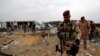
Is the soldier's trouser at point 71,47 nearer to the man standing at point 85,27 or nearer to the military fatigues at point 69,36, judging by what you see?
the military fatigues at point 69,36

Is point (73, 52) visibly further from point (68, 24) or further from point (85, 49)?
point (85, 49)

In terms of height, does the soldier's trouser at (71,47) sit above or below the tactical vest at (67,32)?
below

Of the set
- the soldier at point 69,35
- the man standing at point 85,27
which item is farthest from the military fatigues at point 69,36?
the man standing at point 85,27

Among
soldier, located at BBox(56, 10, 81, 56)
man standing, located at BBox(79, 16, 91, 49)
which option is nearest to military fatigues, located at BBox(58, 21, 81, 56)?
soldier, located at BBox(56, 10, 81, 56)

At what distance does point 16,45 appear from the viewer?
28.4m

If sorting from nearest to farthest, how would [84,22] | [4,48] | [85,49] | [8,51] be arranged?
[84,22]
[85,49]
[8,51]
[4,48]

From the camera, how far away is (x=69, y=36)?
1179 centimetres

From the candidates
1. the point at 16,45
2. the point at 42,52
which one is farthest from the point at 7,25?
the point at 42,52

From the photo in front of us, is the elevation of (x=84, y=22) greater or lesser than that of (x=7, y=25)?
greater

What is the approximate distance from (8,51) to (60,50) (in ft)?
47.0

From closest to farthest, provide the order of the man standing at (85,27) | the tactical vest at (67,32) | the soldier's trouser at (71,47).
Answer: the soldier's trouser at (71,47) → the tactical vest at (67,32) → the man standing at (85,27)

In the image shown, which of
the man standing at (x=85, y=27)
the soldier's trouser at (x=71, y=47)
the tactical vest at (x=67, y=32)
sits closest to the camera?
the soldier's trouser at (x=71, y=47)

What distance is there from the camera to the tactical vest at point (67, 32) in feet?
38.6

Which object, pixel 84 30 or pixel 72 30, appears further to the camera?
pixel 84 30
